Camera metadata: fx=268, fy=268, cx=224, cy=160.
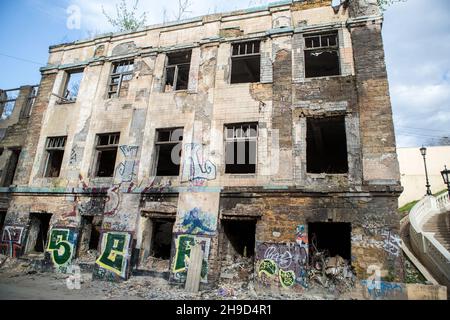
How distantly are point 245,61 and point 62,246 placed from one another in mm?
10249

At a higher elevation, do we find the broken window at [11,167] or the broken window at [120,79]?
the broken window at [120,79]

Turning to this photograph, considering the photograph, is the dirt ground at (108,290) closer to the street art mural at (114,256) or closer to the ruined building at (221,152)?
the street art mural at (114,256)

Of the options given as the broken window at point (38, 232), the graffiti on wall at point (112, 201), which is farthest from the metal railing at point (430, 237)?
the broken window at point (38, 232)

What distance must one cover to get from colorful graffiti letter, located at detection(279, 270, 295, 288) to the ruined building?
28 mm

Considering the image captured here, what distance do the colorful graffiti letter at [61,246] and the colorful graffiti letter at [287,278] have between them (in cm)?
756

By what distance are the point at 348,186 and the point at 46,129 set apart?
12.7 metres

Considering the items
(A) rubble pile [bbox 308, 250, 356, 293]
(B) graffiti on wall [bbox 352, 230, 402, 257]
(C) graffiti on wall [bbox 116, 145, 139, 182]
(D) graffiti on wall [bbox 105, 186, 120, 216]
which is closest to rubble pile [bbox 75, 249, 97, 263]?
(D) graffiti on wall [bbox 105, 186, 120, 216]

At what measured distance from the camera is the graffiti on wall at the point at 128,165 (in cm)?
1007

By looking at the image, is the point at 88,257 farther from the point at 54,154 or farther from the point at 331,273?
the point at 331,273

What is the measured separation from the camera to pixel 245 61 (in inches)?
449

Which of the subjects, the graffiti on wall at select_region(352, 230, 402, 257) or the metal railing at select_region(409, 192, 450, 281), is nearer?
the graffiti on wall at select_region(352, 230, 402, 257)

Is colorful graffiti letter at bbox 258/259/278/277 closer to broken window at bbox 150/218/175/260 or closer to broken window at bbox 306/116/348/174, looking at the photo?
broken window at bbox 150/218/175/260

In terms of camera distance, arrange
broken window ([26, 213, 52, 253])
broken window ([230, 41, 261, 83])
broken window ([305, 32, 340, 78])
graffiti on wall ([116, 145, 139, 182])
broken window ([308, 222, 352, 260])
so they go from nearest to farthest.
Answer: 1. broken window ([308, 222, 352, 260])
2. broken window ([305, 32, 340, 78])
3. graffiti on wall ([116, 145, 139, 182])
4. broken window ([230, 41, 261, 83])
5. broken window ([26, 213, 52, 253])

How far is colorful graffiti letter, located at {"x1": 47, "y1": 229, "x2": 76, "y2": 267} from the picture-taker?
983 centimetres
